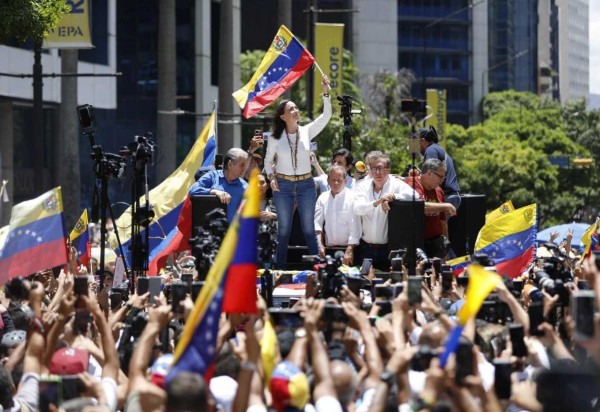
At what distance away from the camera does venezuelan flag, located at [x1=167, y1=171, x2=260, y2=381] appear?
7324 millimetres

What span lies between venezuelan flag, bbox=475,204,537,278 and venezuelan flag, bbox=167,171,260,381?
6.61 meters

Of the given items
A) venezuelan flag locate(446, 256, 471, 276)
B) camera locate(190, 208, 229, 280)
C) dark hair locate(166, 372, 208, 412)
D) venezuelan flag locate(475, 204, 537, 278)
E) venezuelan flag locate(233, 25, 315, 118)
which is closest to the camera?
dark hair locate(166, 372, 208, 412)

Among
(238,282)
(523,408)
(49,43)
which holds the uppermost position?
(49,43)

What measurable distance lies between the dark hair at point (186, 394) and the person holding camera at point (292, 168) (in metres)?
7.67

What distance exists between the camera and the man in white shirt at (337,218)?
14742mm

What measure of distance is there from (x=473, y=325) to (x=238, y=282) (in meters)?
1.52

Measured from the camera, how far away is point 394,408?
294 inches

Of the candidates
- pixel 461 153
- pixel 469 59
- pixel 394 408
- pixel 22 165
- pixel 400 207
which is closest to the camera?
pixel 394 408

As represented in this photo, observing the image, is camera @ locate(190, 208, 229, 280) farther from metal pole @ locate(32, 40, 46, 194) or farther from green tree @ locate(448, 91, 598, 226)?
green tree @ locate(448, 91, 598, 226)

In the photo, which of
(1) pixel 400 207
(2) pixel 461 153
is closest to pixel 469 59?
(2) pixel 461 153

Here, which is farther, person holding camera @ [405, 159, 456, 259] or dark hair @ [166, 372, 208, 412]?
person holding camera @ [405, 159, 456, 259]

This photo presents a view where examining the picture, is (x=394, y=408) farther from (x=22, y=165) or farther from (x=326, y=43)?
(x=22, y=165)

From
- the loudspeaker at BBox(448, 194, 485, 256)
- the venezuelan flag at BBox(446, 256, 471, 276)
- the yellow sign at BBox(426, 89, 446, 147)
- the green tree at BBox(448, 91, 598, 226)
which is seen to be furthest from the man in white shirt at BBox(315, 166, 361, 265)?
the green tree at BBox(448, 91, 598, 226)

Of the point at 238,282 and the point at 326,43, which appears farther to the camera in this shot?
the point at 326,43
